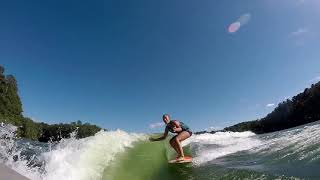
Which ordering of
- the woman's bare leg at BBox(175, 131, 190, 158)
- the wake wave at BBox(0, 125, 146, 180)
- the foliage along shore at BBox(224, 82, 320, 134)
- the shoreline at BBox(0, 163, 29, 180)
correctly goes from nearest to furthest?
the shoreline at BBox(0, 163, 29, 180)
the wake wave at BBox(0, 125, 146, 180)
the woman's bare leg at BBox(175, 131, 190, 158)
the foliage along shore at BBox(224, 82, 320, 134)

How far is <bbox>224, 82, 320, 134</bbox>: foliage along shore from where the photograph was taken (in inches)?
3952

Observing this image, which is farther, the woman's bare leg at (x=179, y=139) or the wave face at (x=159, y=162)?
the woman's bare leg at (x=179, y=139)

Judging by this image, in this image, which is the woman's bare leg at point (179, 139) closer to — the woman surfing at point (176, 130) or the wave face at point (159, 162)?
the woman surfing at point (176, 130)

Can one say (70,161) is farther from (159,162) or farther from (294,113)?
(294,113)

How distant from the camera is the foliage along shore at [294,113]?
100 meters

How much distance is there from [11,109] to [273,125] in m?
77.9

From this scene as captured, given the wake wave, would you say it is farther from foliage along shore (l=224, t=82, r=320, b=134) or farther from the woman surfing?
foliage along shore (l=224, t=82, r=320, b=134)

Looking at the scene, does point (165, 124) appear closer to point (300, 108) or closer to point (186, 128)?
point (186, 128)

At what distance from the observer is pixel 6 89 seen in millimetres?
104062

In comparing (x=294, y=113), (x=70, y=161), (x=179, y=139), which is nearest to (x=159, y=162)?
(x=179, y=139)

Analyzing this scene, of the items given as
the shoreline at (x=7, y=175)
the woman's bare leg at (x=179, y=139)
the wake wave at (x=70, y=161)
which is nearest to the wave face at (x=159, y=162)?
the wake wave at (x=70, y=161)

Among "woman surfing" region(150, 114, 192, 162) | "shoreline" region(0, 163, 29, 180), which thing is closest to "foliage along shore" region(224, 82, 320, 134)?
"woman surfing" region(150, 114, 192, 162)

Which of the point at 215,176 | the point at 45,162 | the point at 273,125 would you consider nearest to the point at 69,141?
the point at 45,162

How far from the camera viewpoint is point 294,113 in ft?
361
